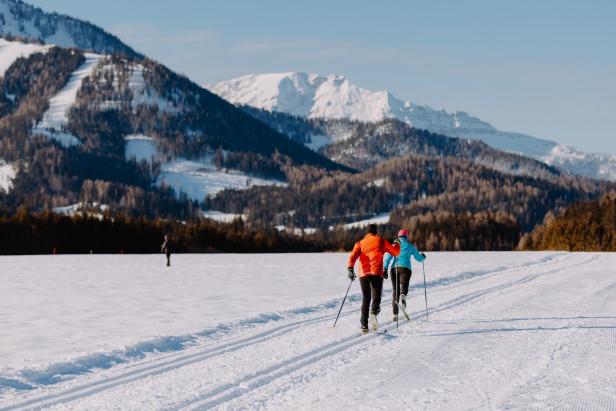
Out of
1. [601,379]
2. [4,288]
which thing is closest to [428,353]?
[601,379]

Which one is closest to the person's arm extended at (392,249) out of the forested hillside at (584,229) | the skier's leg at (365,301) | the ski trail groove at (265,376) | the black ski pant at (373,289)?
the black ski pant at (373,289)

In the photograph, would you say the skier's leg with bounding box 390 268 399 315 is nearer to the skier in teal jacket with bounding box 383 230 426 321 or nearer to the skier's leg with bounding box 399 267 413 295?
the skier in teal jacket with bounding box 383 230 426 321

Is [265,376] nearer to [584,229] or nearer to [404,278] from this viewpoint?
[404,278]

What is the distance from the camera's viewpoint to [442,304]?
69.9 ft

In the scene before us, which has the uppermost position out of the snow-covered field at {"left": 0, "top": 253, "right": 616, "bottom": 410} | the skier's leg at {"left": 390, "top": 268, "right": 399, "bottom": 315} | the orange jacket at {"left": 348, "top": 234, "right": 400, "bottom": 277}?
the orange jacket at {"left": 348, "top": 234, "right": 400, "bottom": 277}

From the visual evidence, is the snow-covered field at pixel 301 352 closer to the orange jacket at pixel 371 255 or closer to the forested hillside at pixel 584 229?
the orange jacket at pixel 371 255

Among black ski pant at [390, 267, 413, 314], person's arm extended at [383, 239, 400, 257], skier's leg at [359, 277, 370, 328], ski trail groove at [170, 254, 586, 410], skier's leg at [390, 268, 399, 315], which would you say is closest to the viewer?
ski trail groove at [170, 254, 586, 410]

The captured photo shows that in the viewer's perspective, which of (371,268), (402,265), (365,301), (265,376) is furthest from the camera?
(402,265)

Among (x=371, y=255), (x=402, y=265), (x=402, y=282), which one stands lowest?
(x=402, y=282)

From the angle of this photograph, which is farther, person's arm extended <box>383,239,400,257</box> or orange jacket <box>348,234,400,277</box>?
person's arm extended <box>383,239,400,257</box>

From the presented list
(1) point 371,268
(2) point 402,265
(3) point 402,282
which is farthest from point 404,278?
(1) point 371,268

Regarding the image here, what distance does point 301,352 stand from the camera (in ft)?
43.4

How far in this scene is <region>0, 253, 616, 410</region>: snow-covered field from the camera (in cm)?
1009

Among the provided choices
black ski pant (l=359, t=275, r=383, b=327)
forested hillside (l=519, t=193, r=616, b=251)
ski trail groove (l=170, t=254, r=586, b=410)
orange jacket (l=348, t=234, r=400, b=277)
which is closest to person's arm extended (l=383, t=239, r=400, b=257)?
orange jacket (l=348, t=234, r=400, b=277)
